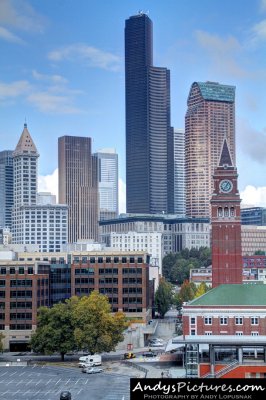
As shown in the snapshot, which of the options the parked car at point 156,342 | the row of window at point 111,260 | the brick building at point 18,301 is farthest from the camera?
the row of window at point 111,260

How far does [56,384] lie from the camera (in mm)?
107500

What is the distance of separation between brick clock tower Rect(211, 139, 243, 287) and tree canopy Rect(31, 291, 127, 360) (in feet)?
81.5

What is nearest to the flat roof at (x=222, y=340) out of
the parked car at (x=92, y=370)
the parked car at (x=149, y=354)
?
the parked car at (x=92, y=370)

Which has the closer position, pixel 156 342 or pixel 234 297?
pixel 234 297

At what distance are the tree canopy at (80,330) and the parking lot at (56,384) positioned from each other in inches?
289

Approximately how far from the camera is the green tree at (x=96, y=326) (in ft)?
427

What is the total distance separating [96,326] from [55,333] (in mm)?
7302

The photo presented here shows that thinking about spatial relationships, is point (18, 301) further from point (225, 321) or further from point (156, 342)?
point (225, 321)

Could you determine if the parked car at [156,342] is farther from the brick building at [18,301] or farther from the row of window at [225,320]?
the row of window at [225,320]

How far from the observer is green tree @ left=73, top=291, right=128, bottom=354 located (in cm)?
13012

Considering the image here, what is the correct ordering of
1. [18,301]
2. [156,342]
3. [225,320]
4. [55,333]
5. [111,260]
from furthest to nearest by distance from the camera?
[111,260] → [156,342] → [18,301] → [55,333] → [225,320]

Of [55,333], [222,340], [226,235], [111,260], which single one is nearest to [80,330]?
[55,333]

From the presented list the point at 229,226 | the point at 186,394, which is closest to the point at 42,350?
the point at 229,226

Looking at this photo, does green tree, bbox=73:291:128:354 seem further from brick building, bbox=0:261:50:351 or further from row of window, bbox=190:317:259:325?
brick building, bbox=0:261:50:351
